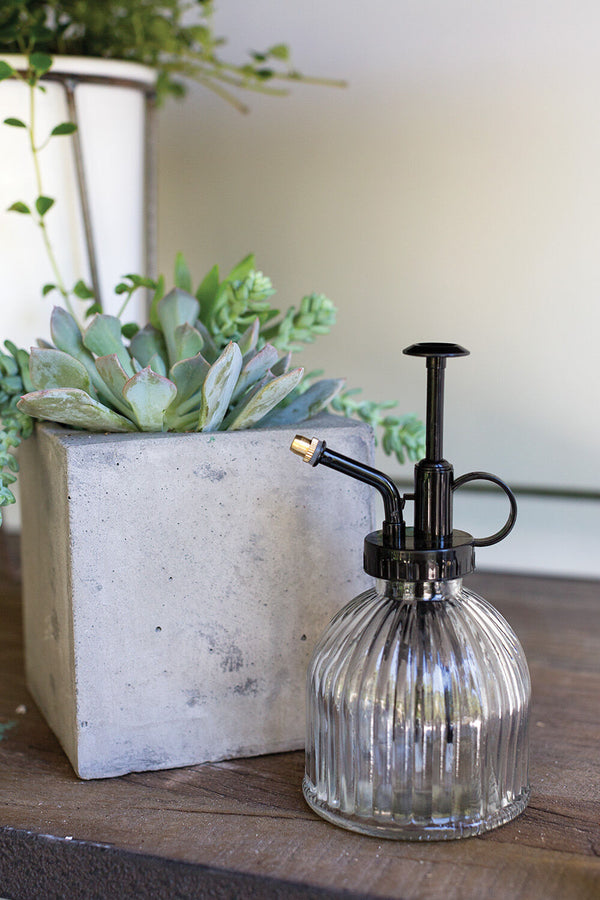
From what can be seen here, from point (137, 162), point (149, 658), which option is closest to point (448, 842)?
point (149, 658)

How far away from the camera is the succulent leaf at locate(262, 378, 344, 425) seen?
0.50m

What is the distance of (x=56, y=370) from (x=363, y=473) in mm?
167

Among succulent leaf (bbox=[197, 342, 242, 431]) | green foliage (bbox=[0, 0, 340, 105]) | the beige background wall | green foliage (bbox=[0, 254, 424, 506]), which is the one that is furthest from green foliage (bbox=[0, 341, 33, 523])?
the beige background wall

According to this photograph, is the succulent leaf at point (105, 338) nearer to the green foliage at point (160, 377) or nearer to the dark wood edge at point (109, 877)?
the green foliage at point (160, 377)

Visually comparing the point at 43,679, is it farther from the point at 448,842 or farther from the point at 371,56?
the point at 371,56

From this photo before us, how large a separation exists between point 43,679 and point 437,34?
60 centimetres

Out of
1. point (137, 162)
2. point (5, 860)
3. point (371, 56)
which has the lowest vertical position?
point (5, 860)

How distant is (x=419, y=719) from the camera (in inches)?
15.4

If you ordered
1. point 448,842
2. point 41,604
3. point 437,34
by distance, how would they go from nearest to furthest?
point 448,842
point 41,604
point 437,34

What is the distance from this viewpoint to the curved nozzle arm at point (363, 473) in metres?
0.41

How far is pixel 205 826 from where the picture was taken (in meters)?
0.41

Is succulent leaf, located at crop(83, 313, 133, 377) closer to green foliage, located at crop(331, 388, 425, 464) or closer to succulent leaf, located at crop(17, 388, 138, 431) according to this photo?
succulent leaf, located at crop(17, 388, 138, 431)

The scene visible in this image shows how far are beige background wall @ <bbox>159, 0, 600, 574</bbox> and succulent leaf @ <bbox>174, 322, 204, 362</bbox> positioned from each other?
349 mm

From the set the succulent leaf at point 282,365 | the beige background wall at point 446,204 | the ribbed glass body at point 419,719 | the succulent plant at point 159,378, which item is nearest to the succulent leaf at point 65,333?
the succulent plant at point 159,378
